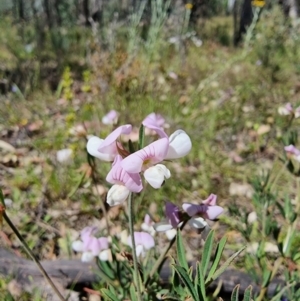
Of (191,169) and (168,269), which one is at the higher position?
(168,269)

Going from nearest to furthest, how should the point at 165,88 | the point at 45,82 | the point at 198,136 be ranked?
the point at 198,136, the point at 165,88, the point at 45,82

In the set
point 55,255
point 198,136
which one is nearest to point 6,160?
point 55,255

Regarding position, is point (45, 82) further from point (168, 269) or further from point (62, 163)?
point (168, 269)

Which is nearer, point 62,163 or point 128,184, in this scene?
point 128,184

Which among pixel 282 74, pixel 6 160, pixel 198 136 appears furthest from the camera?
pixel 282 74

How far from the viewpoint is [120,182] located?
811 mm

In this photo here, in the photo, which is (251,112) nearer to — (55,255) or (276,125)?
(276,125)

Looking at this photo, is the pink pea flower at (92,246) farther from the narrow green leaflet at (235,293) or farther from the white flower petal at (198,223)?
the narrow green leaflet at (235,293)

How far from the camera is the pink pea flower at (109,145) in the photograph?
31.4 inches

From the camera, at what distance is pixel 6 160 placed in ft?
8.25

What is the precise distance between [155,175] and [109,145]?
0.35 feet

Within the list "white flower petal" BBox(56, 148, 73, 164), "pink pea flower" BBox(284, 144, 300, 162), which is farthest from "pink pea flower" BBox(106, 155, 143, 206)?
"white flower petal" BBox(56, 148, 73, 164)

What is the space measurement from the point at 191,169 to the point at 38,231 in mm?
1017

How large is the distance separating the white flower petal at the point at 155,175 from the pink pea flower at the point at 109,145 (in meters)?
0.08
